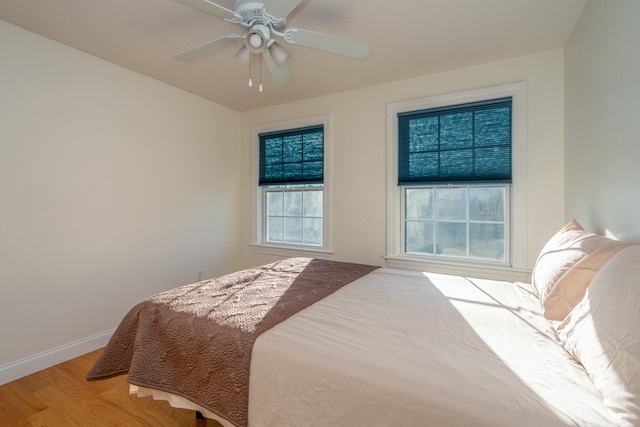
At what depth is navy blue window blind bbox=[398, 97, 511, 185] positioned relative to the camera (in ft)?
8.41

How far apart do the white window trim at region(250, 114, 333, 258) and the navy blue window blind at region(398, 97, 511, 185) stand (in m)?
0.79

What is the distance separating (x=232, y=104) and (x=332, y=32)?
1.85 metres

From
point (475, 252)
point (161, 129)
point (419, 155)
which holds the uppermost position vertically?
point (161, 129)

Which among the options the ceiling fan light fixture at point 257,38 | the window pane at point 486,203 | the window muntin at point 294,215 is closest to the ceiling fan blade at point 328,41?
the ceiling fan light fixture at point 257,38

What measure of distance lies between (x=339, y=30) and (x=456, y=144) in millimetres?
1393

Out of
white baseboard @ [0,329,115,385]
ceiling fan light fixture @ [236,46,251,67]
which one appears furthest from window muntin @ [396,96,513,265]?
white baseboard @ [0,329,115,385]

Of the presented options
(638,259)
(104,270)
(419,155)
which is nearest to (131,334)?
(104,270)

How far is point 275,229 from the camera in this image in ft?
12.6

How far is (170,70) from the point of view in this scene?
Answer: 109 inches

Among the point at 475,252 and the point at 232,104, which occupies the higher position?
the point at 232,104

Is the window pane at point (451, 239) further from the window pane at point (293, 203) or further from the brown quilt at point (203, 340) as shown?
the window pane at point (293, 203)

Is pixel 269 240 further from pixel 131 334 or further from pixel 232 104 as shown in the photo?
pixel 131 334

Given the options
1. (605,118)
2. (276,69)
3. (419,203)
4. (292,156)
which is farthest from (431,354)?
(292,156)

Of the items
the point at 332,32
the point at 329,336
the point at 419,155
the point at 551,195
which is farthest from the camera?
the point at 419,155
